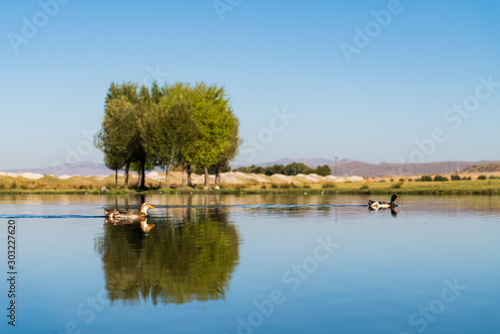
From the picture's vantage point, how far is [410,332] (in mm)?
9109

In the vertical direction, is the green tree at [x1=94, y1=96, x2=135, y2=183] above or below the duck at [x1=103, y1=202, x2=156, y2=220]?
above

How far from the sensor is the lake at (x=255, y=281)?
380 inches

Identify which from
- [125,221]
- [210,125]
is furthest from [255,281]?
[210,125]

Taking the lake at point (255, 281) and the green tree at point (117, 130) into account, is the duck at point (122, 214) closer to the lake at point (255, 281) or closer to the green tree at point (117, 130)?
the lake at point (255, 281)

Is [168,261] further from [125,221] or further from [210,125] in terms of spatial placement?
[210,125]

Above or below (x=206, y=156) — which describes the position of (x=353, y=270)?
below

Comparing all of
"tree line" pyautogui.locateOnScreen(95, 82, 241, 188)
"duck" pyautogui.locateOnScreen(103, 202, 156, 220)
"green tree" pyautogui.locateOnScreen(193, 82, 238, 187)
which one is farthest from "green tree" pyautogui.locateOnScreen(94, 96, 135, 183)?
"duck" pyautogui.locateOnScreen(103, 202, 156, 220)

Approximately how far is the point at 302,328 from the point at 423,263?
25.7ft

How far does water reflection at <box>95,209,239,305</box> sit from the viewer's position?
1173cm

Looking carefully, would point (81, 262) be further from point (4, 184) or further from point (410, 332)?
point (4, 184)

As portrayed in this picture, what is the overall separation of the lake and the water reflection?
4 cm

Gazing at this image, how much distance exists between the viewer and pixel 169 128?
260 ft

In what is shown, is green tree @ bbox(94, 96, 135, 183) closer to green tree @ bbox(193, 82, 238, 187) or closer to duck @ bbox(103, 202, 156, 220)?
green tree @ bbox(193, 82, 238, 187)

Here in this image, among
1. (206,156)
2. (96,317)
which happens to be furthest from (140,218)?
(206,156)
